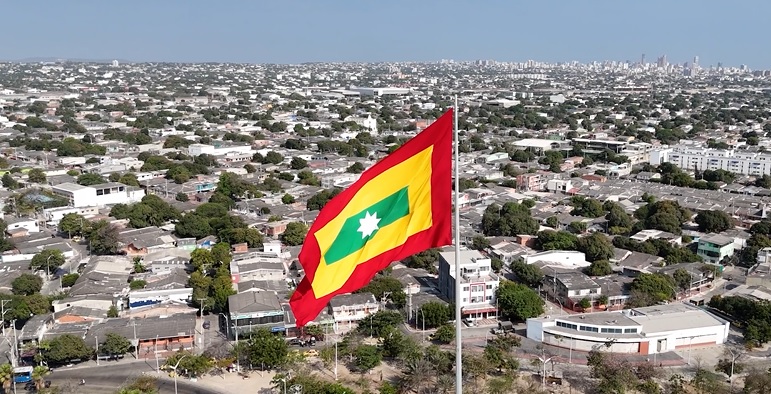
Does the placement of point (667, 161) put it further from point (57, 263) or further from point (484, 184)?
point (57, 263)

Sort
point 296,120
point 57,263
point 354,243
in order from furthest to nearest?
point 296,120, point 57,263, point 354,243

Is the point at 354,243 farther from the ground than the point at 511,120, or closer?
farther from the ground

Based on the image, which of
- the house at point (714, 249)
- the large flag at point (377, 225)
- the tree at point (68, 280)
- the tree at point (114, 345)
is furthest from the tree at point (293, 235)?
the large flag at point (377, 225)

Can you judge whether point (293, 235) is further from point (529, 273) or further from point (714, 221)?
point (714, 221)

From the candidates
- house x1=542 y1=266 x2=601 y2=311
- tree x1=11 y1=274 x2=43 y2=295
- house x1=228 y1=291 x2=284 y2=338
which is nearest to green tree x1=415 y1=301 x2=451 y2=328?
house x1=228 y1=291 x2=284 y2=338

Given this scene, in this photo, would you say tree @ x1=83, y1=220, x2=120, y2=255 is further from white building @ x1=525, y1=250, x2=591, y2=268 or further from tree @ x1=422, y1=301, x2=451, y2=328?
white building @ x1=525, y1=250, x2=591, y2=268

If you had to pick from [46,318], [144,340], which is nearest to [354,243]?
[144,340]
